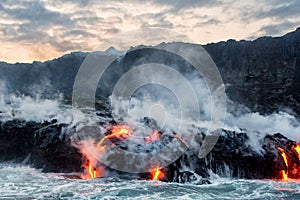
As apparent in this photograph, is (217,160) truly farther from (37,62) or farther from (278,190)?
(37,62)

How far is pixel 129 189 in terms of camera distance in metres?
31.1

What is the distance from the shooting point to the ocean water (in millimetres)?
29375

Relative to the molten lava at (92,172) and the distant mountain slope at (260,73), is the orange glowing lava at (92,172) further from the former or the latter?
the distant mountain slope at (260,73)

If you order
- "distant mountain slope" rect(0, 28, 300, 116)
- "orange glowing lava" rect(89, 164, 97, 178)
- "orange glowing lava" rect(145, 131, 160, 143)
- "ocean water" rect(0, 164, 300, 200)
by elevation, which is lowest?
"ocean water" rect(0, 164, 300, 200)

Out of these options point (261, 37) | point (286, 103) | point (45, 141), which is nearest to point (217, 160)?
point (45, 141)

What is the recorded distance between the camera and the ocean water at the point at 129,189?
29.4 meters

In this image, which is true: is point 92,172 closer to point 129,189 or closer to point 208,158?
point 129,189

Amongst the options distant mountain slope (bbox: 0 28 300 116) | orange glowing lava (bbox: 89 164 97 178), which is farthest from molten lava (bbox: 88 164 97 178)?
distant mountain slope (bbox: 0 28 300 116)

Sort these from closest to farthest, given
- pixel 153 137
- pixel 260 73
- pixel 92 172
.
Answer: pixel 92 172 → pixel 153 137 → pixel 260 73

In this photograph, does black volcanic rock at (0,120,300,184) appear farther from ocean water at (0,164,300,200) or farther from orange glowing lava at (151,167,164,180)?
ocean water at (0,164,300,200)

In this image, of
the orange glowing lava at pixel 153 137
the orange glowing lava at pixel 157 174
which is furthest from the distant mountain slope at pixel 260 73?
the orange glowing lava at pixel 157 174

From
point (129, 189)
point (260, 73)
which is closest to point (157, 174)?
point (129, 189)

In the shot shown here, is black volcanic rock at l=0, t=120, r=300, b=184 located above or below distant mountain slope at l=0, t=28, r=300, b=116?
below

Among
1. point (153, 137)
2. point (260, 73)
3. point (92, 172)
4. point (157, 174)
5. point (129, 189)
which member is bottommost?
point (129, 189)
